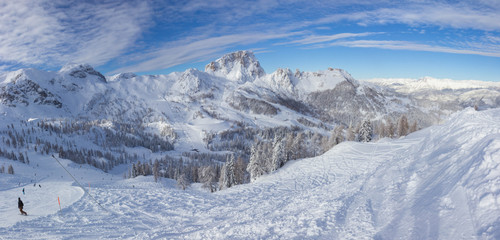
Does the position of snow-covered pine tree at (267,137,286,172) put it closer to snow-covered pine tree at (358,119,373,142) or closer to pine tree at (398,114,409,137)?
snow-covered pine tree at (358,119,373,142)

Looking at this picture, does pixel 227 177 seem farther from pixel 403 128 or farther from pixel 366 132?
pixel 403 128

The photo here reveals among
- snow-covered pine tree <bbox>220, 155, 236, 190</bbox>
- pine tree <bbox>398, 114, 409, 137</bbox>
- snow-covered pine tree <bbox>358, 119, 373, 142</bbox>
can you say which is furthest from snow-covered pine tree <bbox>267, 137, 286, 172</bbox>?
pine tree <bbox>398, 114, 409, 137</bbox>

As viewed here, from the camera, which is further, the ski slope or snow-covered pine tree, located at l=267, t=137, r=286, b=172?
snow-covered pine tree, located at l=267, t=137, r=286, b=172

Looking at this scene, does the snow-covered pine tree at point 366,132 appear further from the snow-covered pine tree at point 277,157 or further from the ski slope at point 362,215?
the ski slope at point 362,215

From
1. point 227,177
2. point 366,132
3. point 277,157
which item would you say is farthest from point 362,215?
point 366,132

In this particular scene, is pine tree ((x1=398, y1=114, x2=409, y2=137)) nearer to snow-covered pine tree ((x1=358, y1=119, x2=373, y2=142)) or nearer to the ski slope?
snow-covered pine tree ((x1=358, y1=119, x2=373, y2=142))

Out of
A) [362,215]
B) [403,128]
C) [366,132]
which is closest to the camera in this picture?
[362,215]

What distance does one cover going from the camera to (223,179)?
55.8 meters

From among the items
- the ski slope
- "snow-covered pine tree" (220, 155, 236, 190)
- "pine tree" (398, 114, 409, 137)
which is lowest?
"snow-covered pine tree" (220, 155, 236, 190)

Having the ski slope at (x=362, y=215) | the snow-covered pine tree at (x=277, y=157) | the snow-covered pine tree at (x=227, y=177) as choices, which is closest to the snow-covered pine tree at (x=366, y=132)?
the snow-covered pine tree at (x=277, y=157)

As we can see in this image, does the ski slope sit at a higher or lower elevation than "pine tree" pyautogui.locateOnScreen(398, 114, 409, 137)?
higher

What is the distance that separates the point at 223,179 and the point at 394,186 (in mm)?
45079

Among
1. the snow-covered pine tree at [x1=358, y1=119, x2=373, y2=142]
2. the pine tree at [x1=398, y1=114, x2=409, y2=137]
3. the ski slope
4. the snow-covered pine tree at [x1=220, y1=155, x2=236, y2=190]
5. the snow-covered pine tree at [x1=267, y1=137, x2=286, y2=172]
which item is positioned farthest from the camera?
the pine tree at [x1=398, y1=114, x2=409, y2=137]

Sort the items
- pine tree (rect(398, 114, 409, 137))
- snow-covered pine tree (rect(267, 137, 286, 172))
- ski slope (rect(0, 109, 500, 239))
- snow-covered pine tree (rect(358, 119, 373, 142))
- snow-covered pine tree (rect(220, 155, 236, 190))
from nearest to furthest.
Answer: ski slope (rect(0, 109, 500, 239)) → snow-covered pine tree (rect(220, 155, 236, 190)) → snow-covered pine tree (rect(267, 137, 286, 172)) → snow-covered pine tree (rect(358, 119, 373, 142)) → pine tree (rect(398, 114, 409, 137))
